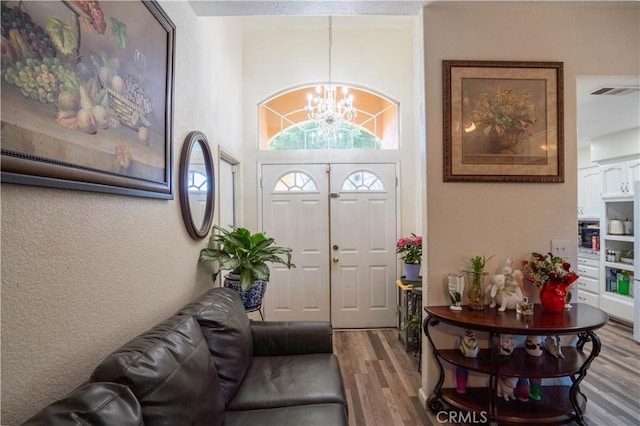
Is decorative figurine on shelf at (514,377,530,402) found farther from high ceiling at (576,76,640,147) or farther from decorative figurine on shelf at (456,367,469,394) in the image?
high ceiling at (576,76,640,147)

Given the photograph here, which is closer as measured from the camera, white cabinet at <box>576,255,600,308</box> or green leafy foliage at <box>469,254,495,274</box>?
green leafy foliage at <box>469,254,495,274</box>

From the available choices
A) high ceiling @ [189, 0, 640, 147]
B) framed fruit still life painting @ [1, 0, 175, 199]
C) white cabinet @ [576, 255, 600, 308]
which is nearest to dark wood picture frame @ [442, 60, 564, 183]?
high ceiling @ [189, 0, 640, 147]

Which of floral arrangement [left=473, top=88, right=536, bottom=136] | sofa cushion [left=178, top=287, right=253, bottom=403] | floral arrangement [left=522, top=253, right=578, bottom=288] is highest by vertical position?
floral arrangement [left=473, top=88, right=536, bottom=136]

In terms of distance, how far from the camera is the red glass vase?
1.85m

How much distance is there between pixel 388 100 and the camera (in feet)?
12.4

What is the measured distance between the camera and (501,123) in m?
2.03

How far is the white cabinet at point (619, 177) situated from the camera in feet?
12.4

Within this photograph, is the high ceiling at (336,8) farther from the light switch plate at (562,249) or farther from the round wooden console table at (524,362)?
the round wooden console table at (524,362)

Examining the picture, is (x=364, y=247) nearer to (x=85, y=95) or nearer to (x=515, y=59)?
(x=515, y=59)

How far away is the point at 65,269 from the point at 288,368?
50.6 inches

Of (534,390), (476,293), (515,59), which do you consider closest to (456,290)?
(476,293)

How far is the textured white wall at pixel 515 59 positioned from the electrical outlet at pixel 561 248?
0.04 meters

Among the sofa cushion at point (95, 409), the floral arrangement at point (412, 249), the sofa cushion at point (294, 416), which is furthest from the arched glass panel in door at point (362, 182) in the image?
the sofa cushion at point (95, 409)

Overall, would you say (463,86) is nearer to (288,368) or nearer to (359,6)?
(359,6)
